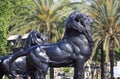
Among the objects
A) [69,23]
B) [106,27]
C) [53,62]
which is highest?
[106,27]

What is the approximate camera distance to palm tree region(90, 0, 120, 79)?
2831 cm

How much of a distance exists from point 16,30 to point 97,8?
6153 millimetres

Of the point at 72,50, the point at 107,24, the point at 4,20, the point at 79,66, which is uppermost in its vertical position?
the point at 4,20

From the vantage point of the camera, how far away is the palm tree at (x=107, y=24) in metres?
28.3

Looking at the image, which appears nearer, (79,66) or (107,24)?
(79,66)

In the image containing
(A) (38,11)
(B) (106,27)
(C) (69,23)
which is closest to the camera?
(C) (69,23)

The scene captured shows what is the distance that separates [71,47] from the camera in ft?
34.0

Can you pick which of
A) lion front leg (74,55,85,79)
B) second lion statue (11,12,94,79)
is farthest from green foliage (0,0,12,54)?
lion front leg (74,55,85,79)

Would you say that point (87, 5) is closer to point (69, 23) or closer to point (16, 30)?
point (16, 30)

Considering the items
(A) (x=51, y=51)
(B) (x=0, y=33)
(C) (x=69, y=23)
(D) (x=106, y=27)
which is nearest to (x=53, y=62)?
(A) (x=51, y=51)

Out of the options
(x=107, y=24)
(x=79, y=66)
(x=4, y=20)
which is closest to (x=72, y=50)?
(x=79, y=66)

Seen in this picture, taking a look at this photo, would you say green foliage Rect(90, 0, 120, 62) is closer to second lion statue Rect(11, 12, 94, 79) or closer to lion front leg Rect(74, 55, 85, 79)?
second lion statue Rect(11, 12, 94, 79)

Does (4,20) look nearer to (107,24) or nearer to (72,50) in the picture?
(107,24)

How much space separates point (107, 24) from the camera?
93.9 ft
